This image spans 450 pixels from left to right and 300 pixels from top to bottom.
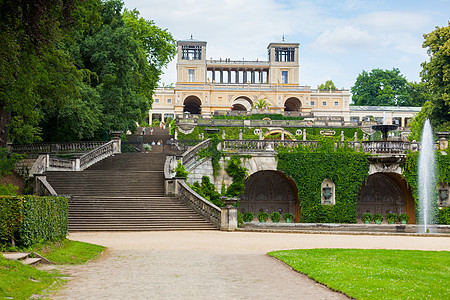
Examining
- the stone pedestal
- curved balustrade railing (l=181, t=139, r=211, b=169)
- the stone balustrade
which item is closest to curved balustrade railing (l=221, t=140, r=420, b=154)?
curved balustrade railing (l=181, t=139, r=211, b=169)

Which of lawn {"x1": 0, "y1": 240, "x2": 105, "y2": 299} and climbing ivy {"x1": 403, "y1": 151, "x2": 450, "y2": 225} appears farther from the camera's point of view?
climbing ivy {"x1": 403, "y1": 151, "x2": 450, "y2": 225}

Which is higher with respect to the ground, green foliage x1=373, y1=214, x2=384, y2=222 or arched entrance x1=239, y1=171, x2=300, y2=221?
arched entrance x1=239, y1=171, x2=300, y2=221

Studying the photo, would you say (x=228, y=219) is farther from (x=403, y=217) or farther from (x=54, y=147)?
(x=54, y=147)

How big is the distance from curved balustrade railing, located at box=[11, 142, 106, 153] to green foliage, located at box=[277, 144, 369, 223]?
14.0 meters

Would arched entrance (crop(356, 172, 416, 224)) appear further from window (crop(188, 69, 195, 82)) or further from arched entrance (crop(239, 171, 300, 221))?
window (crop(188, 69, 195, 82))

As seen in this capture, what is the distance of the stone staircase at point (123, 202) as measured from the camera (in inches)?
866

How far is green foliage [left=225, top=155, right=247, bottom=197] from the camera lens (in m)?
29.6

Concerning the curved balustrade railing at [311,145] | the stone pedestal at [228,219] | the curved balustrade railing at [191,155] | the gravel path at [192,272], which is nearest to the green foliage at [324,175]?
the curved balustrade railing at [311,145]

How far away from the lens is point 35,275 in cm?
952

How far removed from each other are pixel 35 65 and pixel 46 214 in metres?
10.7

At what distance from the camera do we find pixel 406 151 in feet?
101

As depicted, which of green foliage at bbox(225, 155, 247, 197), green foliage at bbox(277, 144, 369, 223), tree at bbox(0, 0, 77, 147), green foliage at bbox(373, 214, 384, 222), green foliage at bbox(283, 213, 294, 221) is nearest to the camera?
tree at bbox(0, 0, 77, 147)

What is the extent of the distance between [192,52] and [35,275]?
284 feet

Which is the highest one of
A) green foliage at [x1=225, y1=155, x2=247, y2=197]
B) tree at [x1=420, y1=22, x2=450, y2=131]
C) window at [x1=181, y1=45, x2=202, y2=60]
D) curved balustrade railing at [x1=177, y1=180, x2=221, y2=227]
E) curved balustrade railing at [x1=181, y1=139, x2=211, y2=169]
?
window at [x1=181, y1=45, x2=202, y2=60]
